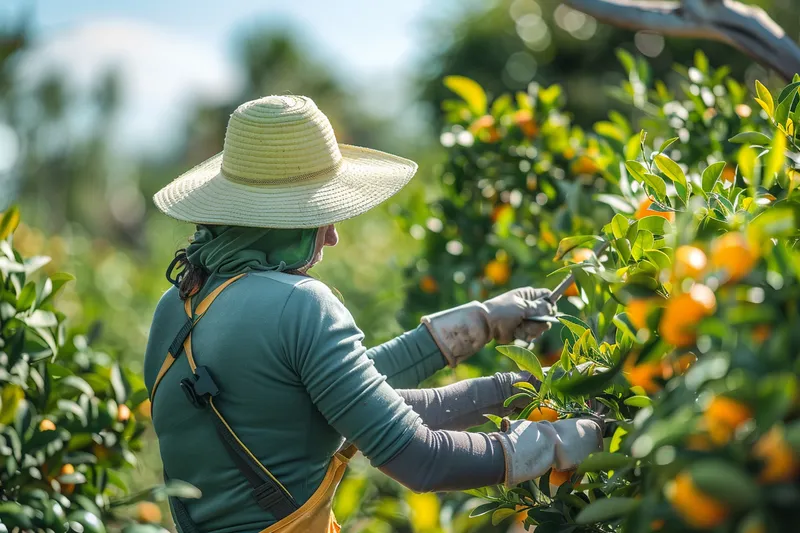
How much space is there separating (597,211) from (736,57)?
904cm

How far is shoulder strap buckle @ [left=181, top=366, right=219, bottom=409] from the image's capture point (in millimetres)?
1409

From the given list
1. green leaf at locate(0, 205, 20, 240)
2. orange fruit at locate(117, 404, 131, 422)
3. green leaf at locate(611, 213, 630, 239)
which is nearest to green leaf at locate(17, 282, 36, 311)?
green leaf at locate(0, 205, 20, 240)

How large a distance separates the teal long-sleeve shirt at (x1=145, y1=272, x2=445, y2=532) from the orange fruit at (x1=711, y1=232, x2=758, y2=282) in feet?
2.12

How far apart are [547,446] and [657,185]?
45cm

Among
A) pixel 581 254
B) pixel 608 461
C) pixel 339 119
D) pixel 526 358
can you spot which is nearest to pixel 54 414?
pixel 526 358

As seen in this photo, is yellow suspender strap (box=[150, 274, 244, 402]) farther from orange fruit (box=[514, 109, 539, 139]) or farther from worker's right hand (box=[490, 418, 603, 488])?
orange fruit (box=[514, 109, 539, 139])

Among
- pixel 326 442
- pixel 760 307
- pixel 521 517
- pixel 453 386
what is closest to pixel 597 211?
pixel 453 386

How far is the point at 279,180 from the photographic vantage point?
61.5 inches

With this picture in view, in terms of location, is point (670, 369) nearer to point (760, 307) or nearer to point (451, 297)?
point (760, 307)

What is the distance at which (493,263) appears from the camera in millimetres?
2551

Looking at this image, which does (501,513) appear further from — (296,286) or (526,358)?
(296,286)

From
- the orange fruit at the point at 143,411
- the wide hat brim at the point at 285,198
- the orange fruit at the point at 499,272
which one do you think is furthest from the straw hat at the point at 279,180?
the orange fruit at the point at 499,272

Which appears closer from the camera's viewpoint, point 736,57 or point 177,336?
point 177,336

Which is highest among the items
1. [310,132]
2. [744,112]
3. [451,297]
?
[310,132]
